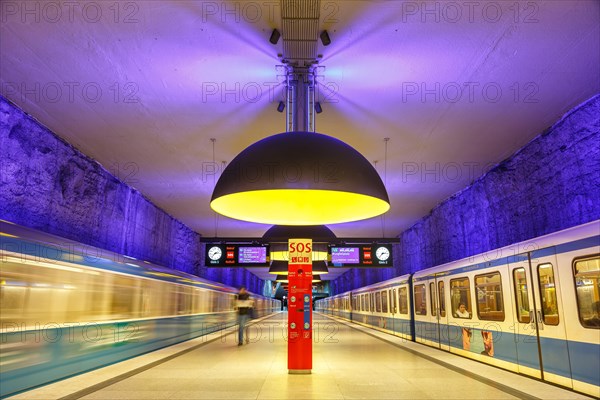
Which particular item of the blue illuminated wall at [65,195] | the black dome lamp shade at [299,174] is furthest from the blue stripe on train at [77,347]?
the black dome lamp shade at [299,174]

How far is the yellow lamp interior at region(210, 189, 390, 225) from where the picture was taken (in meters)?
4.75

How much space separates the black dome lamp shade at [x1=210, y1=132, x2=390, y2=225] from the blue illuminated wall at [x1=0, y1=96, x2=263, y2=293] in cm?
460

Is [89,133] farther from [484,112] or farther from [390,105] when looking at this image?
[484,112]

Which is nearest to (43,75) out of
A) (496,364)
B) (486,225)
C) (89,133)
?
(89,133)

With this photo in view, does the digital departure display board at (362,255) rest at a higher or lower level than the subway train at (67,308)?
higher

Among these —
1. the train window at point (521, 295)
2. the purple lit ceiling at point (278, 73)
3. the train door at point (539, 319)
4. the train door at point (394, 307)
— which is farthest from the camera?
the train door at point (394, 307)

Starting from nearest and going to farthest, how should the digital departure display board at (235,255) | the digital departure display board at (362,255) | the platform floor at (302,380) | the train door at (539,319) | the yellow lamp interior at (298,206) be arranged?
the yellow lamp interior at (298,206) < the platform floor at (302,380) < the train door at (539,319) < the digital departure display board at (235,255) < the digital departure display board at (362,255)

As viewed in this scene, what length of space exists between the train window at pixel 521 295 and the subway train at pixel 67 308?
25.7 ft

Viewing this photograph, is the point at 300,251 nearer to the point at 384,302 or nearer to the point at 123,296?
the point at 123,296

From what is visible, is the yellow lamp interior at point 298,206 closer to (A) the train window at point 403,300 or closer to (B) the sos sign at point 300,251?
(B) the sos sign at point 300,251

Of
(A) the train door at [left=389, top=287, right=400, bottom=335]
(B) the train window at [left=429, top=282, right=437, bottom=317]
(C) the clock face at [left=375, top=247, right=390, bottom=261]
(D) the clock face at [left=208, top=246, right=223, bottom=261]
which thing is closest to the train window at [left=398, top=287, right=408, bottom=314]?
(A) the train door at [left=389, top=287, right=400, bottom=335]

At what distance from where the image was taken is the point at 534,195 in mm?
9141

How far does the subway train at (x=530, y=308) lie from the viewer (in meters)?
6.08

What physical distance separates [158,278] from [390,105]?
8566 millimetres
